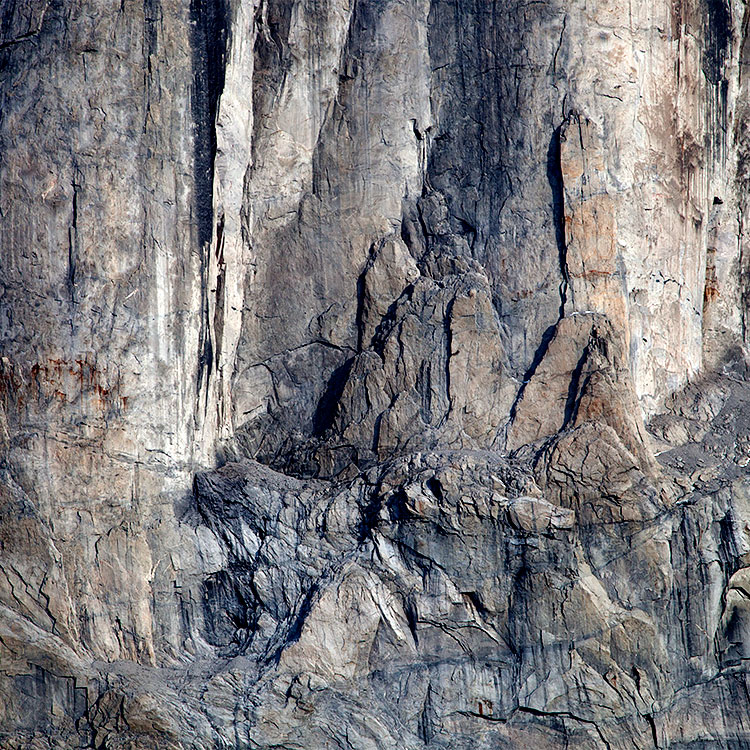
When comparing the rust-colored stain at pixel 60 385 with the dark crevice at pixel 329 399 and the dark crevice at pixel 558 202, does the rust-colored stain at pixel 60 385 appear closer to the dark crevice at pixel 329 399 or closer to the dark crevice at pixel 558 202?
the dark crevice at pixel 329 399

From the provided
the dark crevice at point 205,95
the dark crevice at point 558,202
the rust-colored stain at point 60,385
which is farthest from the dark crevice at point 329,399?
the dark crevice at point 558,202

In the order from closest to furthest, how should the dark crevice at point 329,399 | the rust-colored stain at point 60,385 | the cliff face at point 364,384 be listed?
the cliff face at point 364,384
the rust-colored stain at point 60,385
the dark crevice at point 329,399

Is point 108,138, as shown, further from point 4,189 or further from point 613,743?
point 613,743

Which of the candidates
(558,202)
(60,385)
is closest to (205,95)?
(60,385)

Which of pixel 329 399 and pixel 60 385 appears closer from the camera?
pixel 60 385

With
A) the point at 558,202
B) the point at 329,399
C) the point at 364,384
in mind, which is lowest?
the point at 329,399

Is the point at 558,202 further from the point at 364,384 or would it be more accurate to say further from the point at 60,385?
the point at 60,385

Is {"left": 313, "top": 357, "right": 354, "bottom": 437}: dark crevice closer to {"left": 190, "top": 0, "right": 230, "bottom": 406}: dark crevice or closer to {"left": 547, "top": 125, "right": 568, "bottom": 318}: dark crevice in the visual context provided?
{"left": 190, "top": 0, "right": 230, "bottom": 406}: dark crevice

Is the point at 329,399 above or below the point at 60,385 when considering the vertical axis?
below
